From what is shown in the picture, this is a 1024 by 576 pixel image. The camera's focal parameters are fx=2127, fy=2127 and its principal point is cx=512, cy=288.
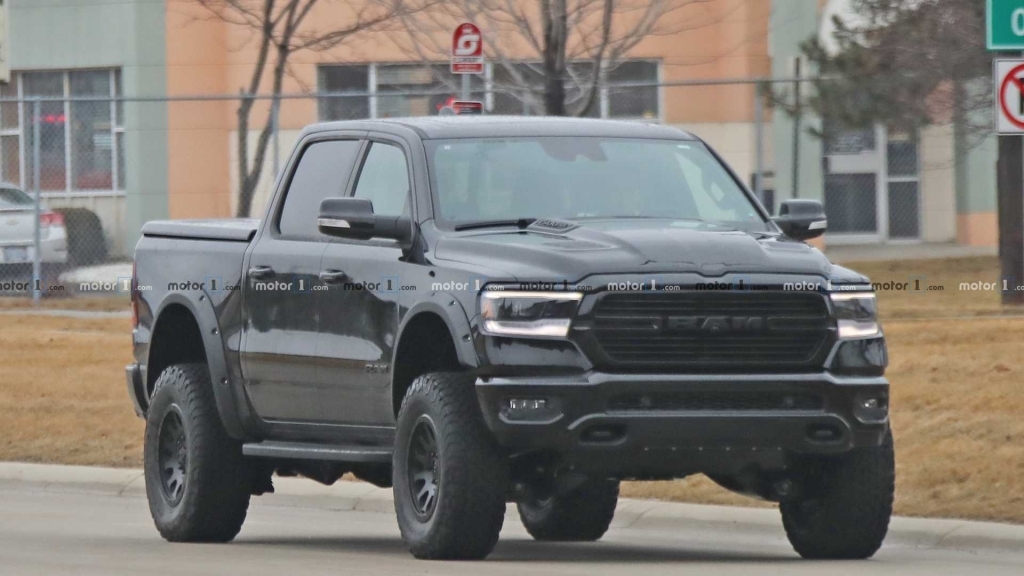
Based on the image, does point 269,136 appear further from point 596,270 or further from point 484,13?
point 596,270

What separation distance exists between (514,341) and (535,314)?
14 cm

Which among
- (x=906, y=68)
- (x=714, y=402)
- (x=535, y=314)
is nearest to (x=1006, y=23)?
(x=714, y=402)

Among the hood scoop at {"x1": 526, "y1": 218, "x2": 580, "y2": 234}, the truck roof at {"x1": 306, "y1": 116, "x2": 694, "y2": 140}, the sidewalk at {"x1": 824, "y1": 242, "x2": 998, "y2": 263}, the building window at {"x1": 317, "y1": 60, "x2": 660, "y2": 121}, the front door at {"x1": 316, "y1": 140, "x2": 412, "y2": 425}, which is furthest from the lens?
the sidewalk at {"x1": 824, "y1": 242, "x2": 998, "y2": 263}

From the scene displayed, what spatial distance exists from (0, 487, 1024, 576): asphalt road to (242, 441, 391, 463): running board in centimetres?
46

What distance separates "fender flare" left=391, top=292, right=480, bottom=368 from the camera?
8.70 m

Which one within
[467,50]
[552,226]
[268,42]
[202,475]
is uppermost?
[268,42]

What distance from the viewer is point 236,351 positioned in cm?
1070

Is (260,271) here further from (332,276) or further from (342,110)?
(342,110)

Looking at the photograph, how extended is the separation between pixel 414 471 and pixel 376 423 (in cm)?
57

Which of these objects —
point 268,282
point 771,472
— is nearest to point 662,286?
point 771,472

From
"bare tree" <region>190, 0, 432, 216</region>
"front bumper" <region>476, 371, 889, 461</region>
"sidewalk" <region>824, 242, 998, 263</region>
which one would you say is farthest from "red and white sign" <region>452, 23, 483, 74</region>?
"front bumper" <region>476, 371, 889, 461</region>

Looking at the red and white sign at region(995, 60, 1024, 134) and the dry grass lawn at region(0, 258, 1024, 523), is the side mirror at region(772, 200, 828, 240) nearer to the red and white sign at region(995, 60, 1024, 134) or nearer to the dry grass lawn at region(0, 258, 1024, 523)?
the dry grass lawn at region(0, 258, 1024, 523)

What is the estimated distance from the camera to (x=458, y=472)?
8.66 metres

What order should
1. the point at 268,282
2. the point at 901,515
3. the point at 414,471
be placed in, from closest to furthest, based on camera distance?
the point at 414,471, the point at 268,282, the point at 901,515
